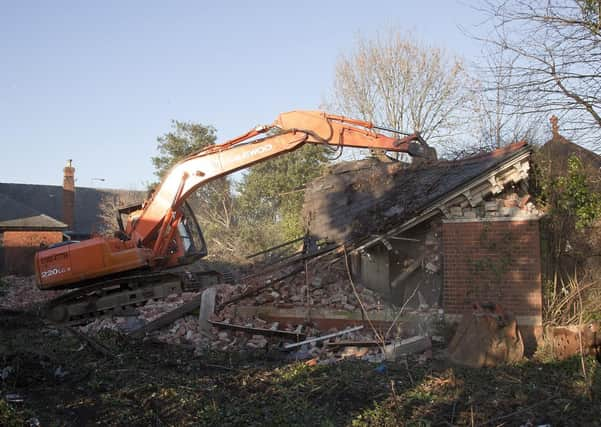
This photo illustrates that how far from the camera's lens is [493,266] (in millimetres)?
9445

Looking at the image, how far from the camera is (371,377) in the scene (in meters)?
7.49

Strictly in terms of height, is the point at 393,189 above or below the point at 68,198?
below

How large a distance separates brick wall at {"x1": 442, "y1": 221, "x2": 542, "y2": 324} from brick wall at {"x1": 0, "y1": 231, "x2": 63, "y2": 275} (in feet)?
75.9

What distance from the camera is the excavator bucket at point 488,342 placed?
8062 mm

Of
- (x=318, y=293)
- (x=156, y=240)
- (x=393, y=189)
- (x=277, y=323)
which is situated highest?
(x=393, y=189)

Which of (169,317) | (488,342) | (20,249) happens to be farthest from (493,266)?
(20,249)

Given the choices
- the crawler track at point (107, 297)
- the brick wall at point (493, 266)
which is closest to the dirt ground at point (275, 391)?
the brick wall at point (493, 266)

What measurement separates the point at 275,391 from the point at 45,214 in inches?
1224

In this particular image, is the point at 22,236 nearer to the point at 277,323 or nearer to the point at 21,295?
the point at 21,295

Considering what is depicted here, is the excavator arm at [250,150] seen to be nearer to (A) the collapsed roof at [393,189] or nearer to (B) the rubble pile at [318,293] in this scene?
(A) the collapsed roof at [393,189]

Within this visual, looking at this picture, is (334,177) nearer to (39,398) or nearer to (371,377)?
(371,377)

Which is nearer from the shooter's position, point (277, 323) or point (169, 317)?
point (277, 323)

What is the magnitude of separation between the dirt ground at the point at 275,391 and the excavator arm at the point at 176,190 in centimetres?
342

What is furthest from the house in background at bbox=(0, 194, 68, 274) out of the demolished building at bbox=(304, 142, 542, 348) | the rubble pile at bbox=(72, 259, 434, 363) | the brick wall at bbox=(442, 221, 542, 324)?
the brick wall at bbox=(442, 221, 542, 324)
